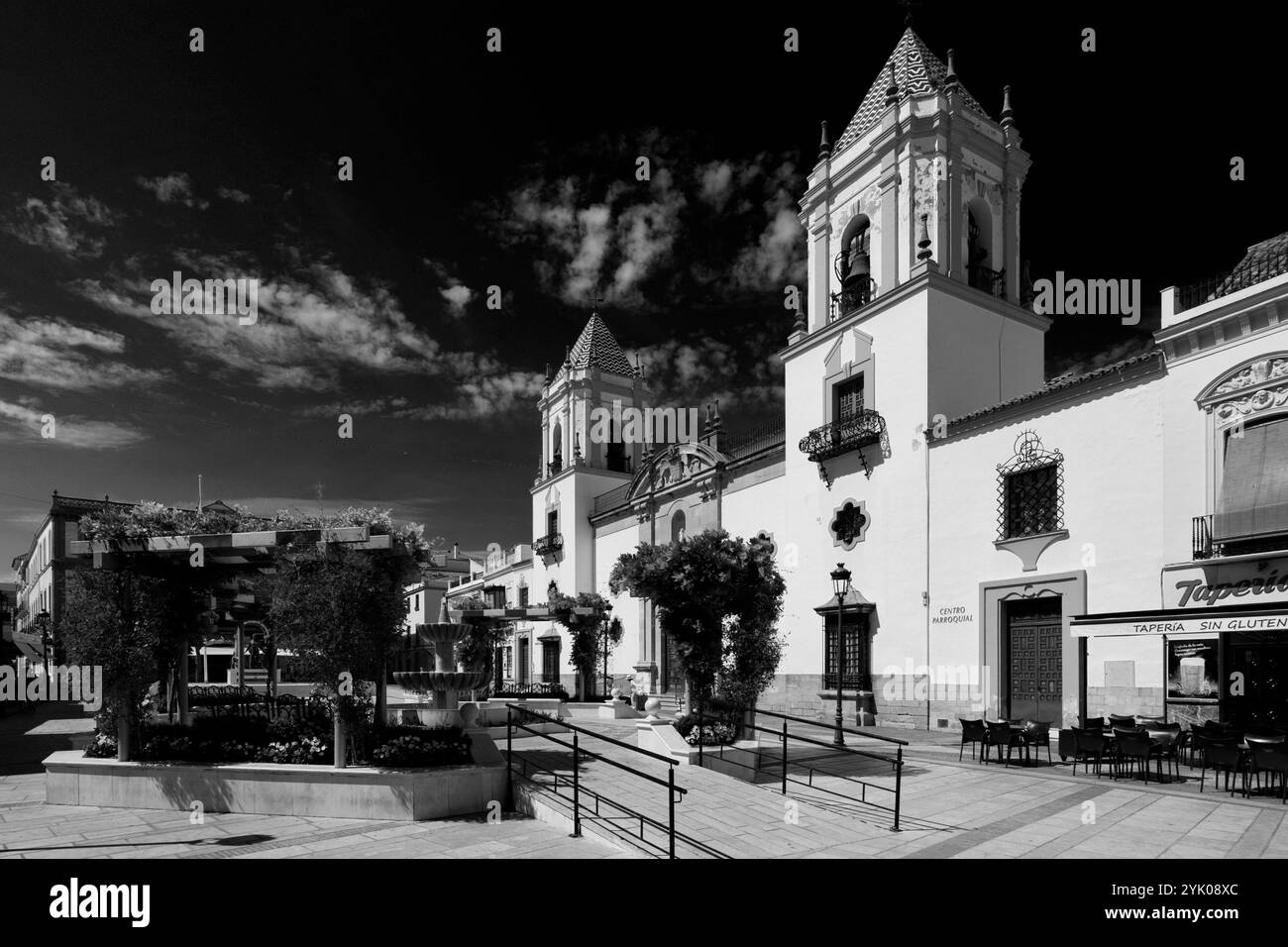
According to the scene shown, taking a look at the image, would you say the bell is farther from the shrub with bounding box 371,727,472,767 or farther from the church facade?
the shrub with bounding box 371,727,472,767

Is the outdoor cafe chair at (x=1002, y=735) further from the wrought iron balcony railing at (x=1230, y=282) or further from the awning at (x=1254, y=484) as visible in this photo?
the wrought iron balcony railing at (x=1230, y=282)

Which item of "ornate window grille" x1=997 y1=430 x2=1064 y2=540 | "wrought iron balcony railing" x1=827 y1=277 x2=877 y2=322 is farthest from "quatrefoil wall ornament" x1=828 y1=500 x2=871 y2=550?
"wrought iron balcony railing" x1=827 y1=277 x2=877 y2=322

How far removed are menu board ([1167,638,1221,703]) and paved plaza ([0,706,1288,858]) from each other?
2962mm

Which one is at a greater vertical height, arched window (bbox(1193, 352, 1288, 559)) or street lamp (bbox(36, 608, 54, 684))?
arched window (bbox(1193, 352, 1288, 559))

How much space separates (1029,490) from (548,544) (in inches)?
1040

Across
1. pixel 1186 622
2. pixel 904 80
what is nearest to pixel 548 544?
pixel 904 80

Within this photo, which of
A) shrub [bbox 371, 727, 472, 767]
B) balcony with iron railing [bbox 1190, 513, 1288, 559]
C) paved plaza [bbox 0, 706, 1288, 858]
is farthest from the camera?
balcony with iron railing [bbox 1190, 513, 1288, 559]

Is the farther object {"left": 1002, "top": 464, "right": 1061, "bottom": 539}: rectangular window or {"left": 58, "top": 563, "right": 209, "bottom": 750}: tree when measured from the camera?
{"left": 1002, "top": 464, "right": 1061, "bottom": 539}: rectangular window

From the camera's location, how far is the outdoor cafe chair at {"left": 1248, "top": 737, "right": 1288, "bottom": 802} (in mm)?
10352

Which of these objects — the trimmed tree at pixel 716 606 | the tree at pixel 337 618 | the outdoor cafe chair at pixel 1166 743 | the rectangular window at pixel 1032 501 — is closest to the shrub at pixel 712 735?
the trimmed tree at pixel 716 606

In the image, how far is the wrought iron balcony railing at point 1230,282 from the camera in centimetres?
1502

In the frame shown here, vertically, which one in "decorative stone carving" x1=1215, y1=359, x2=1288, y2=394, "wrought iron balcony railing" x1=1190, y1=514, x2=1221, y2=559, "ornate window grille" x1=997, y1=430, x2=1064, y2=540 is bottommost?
"wrought iron balcony railing" x1=1190, y1=514, x2=1221, y2=559

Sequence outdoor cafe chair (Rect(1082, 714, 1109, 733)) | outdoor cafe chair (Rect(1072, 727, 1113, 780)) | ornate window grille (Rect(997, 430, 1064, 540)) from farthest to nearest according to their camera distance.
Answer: ornate window grille (Rect(997, 430, 1064, 540)), outdoor cafe chair (Rect(1082, 714, 1109, 733)), outdoor cafe chair (Rect(1072, 727, 1113, 780))
